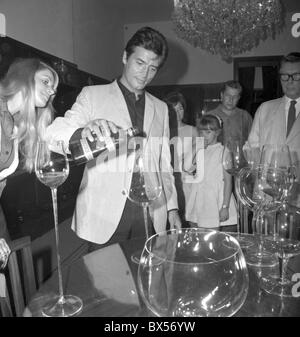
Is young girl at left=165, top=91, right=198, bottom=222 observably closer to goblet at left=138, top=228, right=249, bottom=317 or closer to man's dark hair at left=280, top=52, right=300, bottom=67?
man's dark hair at left=280, top=52, right=300, bottom=67

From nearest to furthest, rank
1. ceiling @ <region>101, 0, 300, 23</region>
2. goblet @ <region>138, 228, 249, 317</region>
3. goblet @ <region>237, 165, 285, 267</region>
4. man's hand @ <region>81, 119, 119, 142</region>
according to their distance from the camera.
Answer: goblet @ <region>138, 228, 249, 317</region> → goblet @ <region>237, 165, 285, 267</region> → man's hand @ <region>81, 119, 119, 142</region> → ceiling @ <region>101, 0, 300, 23</region>

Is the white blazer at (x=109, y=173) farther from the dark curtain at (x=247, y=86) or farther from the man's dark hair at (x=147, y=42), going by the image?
the dark curtain at (x=247, y=86)

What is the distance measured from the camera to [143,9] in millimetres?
1107

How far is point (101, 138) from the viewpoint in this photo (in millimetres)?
790

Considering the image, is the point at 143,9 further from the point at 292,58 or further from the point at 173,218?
the point at 173,218

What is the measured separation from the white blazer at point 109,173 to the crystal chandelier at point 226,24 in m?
0.37

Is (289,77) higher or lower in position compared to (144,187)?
higher

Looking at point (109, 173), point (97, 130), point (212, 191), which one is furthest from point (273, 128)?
point (97, 130)

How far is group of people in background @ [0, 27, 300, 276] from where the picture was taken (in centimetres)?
84

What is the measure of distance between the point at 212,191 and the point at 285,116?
0.43m

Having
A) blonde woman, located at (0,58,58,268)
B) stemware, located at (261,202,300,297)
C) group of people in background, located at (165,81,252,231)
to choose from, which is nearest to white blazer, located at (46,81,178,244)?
blonde woman, located at (0,58,58,268)

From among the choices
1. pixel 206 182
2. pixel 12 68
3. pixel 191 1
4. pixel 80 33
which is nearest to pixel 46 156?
pixel 12 68

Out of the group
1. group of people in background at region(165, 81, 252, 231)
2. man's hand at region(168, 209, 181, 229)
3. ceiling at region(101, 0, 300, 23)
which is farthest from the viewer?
group of people in background at region(165, 81, 252, 231)

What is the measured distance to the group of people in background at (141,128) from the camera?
0.84 meters
